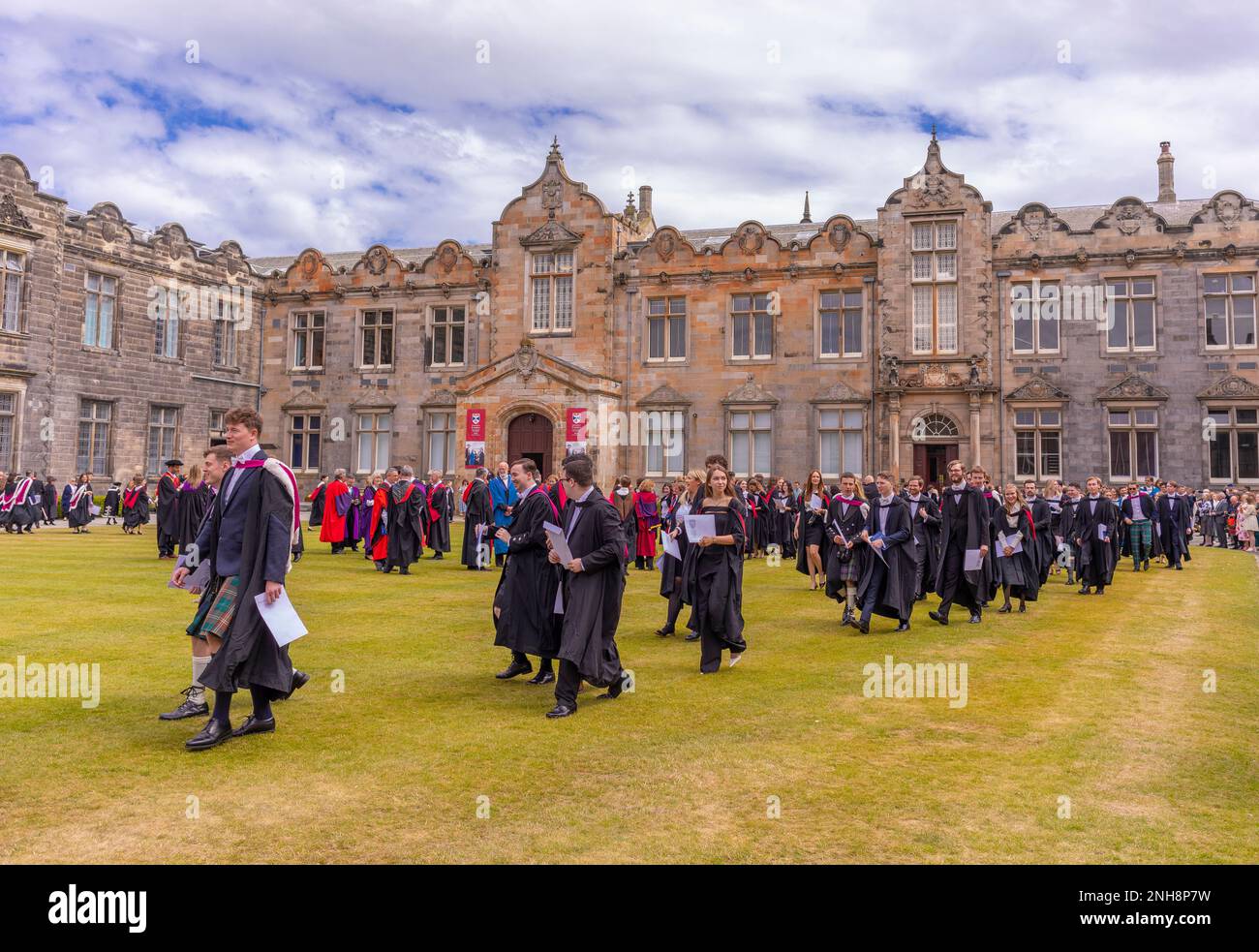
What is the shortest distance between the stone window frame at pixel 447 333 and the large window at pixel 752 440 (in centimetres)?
1020

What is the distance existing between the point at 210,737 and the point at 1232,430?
1180 inches

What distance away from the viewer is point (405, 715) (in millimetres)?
7180

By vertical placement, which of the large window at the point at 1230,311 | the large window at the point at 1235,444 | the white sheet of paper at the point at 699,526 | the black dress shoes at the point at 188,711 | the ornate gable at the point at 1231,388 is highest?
the large window at the point at 1230,311

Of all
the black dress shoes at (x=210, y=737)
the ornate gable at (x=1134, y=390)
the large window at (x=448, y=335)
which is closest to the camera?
the black dress shoes at (x=210, y=737)

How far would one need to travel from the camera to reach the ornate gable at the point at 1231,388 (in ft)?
91.3

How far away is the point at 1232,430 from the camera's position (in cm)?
2809

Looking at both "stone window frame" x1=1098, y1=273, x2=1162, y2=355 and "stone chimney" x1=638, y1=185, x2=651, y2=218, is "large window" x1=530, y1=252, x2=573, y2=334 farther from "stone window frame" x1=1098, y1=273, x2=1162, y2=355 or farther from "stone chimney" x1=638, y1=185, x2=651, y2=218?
"stone window frame" x1=1098, y1=273, x2=1162, y2=355

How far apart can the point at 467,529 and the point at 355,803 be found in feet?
46.9

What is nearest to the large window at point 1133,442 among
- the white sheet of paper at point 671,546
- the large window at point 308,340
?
the white sheet of paper at point 671,546

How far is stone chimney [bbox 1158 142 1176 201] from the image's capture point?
118 feet

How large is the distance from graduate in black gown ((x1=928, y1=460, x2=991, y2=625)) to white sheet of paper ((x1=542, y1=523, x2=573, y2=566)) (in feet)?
23.0

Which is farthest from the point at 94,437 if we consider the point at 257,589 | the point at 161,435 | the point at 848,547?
the point at 257,589

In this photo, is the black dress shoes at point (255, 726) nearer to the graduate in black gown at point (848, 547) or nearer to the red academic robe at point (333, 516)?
the graduate in black gown at point (848, 547)

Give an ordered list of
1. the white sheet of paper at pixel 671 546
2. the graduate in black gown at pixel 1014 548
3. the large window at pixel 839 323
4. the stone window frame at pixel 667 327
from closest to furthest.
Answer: the white sheet of paper at pixel 671 546 < the graduate in black gown at pixel 1014 548 < the large window at pixel 839 323 < the stone window frame at pixel 667 327
